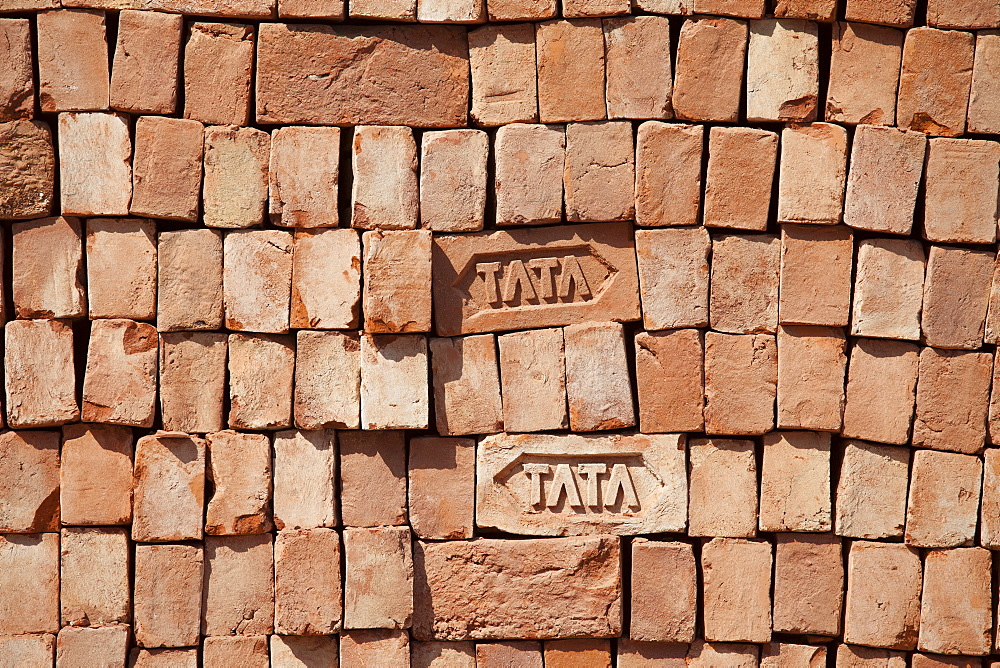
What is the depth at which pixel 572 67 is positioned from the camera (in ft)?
11.5

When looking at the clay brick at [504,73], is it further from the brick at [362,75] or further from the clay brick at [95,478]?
the clay brick at [95,478]

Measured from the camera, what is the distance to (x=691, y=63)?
3.48m

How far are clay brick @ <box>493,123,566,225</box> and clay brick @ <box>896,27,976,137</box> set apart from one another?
1521 mm

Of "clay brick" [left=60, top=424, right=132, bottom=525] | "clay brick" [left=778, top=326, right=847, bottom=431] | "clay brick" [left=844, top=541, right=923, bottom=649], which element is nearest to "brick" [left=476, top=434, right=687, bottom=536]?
"clay brick" [left=778, top=326, right=847, bottom=431]

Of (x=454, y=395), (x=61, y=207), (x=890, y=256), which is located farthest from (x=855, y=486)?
(x=61, y=207)

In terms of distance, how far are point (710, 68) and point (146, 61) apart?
2.48 meters

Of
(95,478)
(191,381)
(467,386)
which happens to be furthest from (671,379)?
(95,478)

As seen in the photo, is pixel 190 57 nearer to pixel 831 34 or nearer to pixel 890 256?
pixel 831 34

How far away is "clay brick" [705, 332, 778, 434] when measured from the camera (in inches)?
139

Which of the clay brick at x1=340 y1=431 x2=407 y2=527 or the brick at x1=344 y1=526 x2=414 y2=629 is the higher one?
the clay brick at x1=340 y1=431 x2=407 y2=527

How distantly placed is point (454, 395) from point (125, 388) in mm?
1460

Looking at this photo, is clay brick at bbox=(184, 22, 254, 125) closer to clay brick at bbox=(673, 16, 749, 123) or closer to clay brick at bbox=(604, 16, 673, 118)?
clay brick at bbox=(604, 16, 673, 118)

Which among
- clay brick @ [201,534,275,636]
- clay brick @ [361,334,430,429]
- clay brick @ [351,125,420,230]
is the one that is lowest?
clay brick @ [201,534,275,636]

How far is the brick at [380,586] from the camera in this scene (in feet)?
11.5
